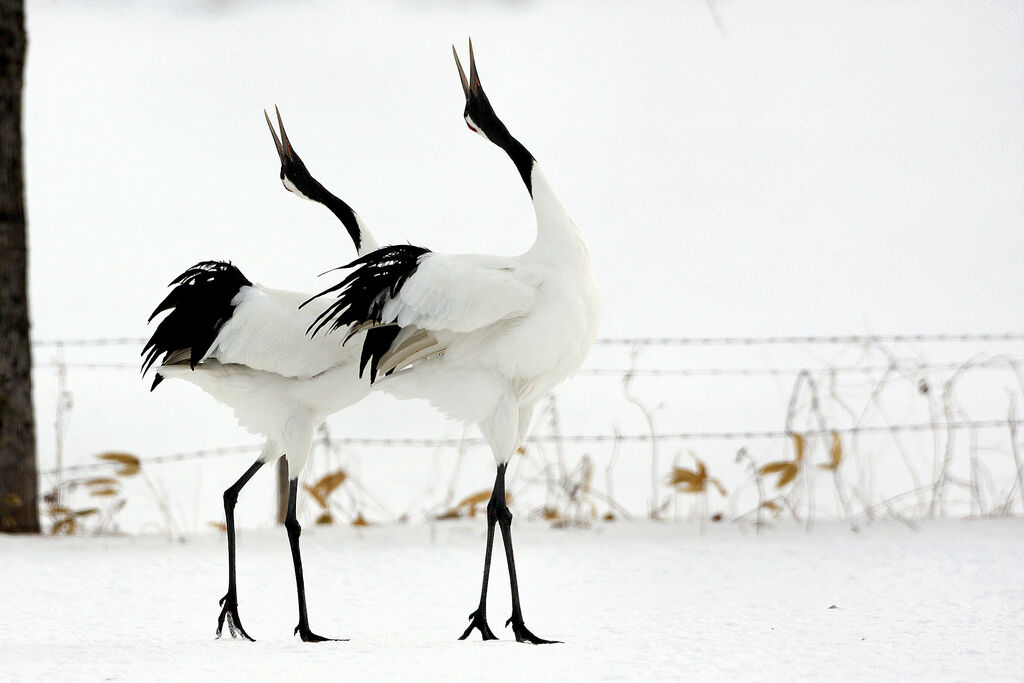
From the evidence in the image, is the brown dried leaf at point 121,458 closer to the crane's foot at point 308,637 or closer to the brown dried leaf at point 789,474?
the crane's foot at point 308,637

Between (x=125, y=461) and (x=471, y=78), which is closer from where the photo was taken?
(x=471, y=78)

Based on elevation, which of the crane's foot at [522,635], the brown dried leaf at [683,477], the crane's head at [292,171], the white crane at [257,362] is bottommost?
the crane's foot at [522,635]

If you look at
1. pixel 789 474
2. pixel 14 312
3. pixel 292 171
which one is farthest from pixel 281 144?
pixel 789 474

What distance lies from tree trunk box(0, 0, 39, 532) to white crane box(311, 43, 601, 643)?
156 inches

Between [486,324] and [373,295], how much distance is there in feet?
1.41

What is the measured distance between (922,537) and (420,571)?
327cm

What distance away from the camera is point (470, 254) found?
426 cm

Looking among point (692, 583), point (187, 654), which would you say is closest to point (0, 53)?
point (187, 654)

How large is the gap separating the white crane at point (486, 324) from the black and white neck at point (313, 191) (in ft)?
1.99

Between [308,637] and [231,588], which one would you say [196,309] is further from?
[308,637]

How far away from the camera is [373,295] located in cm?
408

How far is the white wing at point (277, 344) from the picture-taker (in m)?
4.29

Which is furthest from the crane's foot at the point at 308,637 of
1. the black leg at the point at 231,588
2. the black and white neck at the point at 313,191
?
the black and white neck at the point at 313,191

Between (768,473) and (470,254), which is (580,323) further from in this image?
(768,473)
